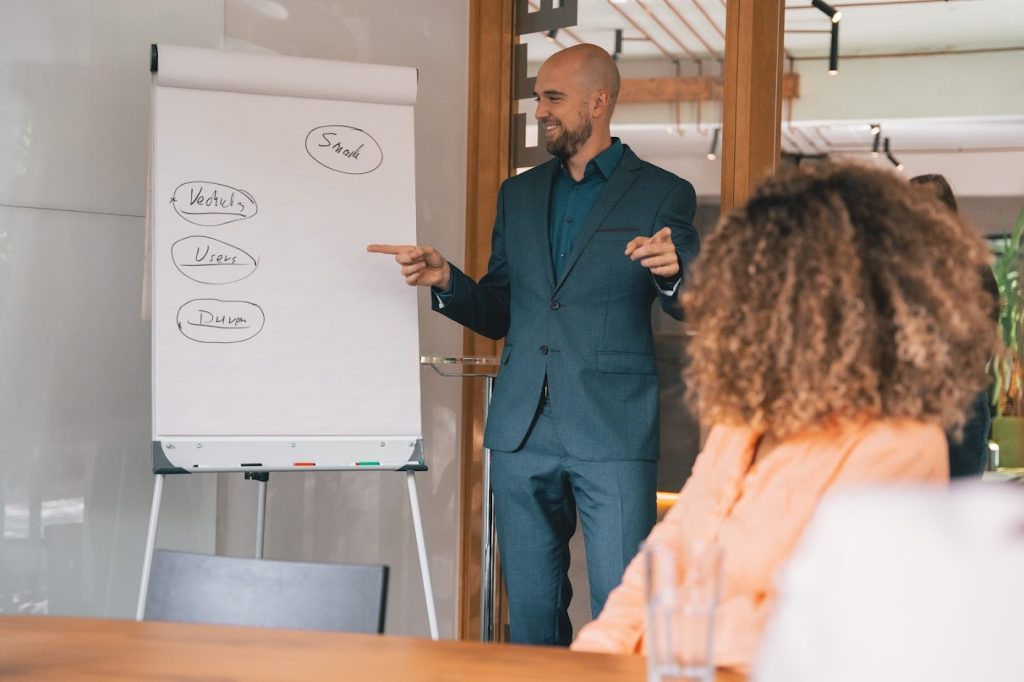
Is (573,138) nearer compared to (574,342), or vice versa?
(574,342)

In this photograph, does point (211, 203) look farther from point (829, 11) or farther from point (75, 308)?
point (829, 11)

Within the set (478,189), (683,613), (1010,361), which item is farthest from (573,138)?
(683,613)

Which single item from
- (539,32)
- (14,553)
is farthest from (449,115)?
(14,553)

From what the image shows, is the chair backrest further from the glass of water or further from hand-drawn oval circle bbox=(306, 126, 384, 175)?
hand-drawn oval circle bbox=(306, 126, 384, 175)

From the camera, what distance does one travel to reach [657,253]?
2527mm

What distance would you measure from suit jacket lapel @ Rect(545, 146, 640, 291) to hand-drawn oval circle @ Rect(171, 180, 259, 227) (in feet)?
2.73

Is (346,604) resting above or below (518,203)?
below

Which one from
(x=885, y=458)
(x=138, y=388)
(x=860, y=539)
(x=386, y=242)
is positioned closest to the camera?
(x=860, y=539)

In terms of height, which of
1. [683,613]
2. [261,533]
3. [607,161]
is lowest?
[261,533]

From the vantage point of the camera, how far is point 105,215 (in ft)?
10.9

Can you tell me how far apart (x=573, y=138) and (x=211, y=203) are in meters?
0.97

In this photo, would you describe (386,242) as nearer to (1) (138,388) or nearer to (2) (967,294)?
(1) (138,388)

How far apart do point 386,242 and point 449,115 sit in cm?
100

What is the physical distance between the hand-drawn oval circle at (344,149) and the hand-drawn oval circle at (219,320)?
47cm
